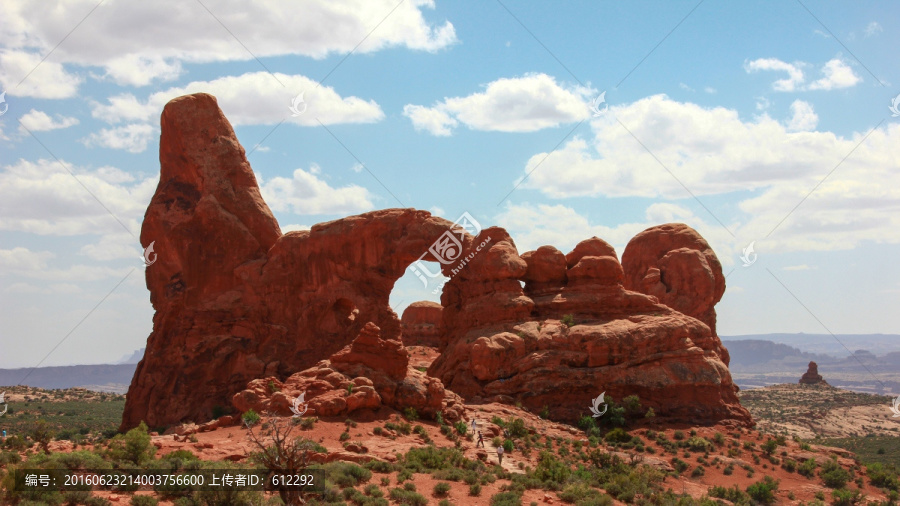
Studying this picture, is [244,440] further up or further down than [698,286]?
further down

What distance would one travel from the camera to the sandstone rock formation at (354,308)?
39.8m

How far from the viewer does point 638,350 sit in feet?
131

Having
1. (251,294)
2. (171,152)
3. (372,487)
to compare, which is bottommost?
(372,487)

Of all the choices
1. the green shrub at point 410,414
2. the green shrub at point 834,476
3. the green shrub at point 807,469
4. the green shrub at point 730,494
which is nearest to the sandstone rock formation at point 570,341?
the green shrub at point 807,469

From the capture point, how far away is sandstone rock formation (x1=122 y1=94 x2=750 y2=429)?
39.8 m

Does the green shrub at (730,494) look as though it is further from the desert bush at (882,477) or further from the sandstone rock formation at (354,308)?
the sandstone rock formation at (354,308)

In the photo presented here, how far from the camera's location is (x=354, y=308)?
42969 millimetres

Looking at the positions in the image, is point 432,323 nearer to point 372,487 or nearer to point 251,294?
point 251,294

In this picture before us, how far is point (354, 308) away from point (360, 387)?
11.8 m

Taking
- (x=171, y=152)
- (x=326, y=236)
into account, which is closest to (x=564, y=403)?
(x=326, y=236)

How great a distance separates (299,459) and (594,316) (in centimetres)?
2481

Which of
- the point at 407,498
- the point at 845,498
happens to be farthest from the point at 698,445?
the point at 407,498

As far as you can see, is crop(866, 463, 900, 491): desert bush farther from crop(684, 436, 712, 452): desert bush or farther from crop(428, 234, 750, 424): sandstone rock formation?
crop(684, 436, 712, 452): desert bush

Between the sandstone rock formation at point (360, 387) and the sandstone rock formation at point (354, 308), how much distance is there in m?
6.36
